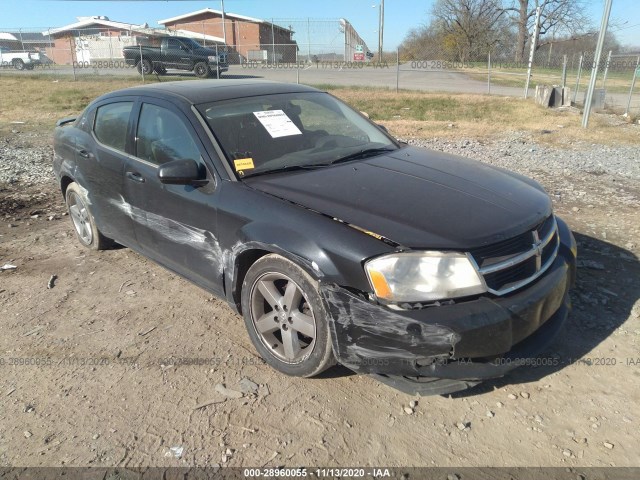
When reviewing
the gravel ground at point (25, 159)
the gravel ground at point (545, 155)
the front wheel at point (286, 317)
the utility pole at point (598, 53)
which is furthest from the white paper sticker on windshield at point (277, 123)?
the utility pole at point (598, 53)

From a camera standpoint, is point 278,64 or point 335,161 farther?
point 278,64

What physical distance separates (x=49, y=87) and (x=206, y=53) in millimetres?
7601

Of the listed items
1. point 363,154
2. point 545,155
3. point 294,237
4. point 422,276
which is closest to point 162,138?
point 363,154

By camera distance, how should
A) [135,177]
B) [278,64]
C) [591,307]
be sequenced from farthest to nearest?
[278,64]
[135,177]
[591,307]

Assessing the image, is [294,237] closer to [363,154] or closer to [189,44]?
[363,154]

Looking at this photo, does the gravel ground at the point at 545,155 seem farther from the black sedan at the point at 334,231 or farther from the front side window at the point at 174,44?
the front side window at the point at 174,44

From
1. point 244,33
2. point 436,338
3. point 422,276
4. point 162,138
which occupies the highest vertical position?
point 244,33

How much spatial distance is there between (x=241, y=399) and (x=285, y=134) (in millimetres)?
1777

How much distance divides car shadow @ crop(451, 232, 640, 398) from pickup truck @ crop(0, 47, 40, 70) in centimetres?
3753

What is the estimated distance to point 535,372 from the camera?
9.33ft

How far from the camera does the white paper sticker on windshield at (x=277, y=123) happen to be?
3395 mm

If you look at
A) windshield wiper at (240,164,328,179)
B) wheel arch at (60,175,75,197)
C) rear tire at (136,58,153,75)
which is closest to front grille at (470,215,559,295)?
windshield wiper at (240,164,328,179)

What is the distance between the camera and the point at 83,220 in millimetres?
4738

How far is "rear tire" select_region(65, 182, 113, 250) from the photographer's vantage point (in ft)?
14.9
